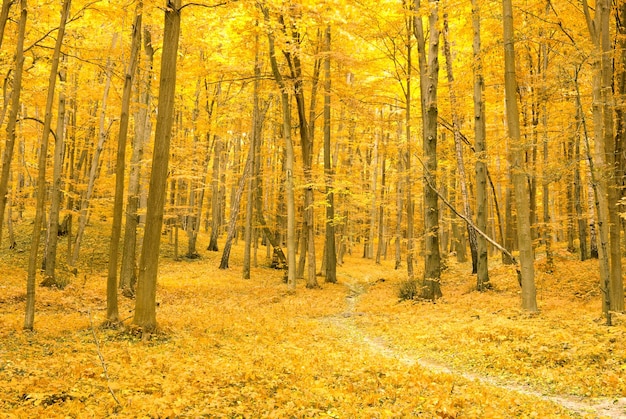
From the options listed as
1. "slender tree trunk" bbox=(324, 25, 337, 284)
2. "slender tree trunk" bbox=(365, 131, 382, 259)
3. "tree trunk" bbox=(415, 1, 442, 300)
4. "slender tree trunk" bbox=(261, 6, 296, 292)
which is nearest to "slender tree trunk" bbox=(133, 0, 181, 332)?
"slender tree trunk" bbox=(261, 6, 296, 292)

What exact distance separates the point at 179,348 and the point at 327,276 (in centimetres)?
1334

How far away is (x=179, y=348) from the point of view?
853cm

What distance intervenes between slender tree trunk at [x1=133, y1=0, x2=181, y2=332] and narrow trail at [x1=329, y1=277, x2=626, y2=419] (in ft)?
16.3

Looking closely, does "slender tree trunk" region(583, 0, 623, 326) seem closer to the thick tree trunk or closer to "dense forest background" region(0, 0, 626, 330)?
"dense forest background" region(0, 0, 626, 330)

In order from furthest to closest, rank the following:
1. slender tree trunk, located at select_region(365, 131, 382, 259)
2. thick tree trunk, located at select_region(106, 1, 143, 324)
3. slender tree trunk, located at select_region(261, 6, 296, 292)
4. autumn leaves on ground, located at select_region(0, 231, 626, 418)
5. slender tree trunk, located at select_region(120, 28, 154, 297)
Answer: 1. slender tree trunk, located at select_region(365, 131, 382, 259)
2. slender tree trunk, located at select_region(261, 6, 296, 292)
3. slender tree trunk, located at select_region(120, 28, 154, 297)
4. thick tree trunk, located at select_region(106, 1, 143, 324)
5. autumn leaves on ground, located at select_region(0, 231, 626, 418)

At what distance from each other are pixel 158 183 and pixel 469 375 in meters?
7.22

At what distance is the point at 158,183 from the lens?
9.13 meters

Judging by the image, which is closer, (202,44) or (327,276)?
(202,44)

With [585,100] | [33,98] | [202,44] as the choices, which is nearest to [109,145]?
[33,98]

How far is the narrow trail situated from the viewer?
5828 mm

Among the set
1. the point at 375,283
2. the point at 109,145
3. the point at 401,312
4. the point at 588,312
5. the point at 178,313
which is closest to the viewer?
the point at 588,312

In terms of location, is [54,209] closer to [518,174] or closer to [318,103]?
[318,103]

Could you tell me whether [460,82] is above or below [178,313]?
above

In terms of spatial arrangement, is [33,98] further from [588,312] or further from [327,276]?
[588,312]
